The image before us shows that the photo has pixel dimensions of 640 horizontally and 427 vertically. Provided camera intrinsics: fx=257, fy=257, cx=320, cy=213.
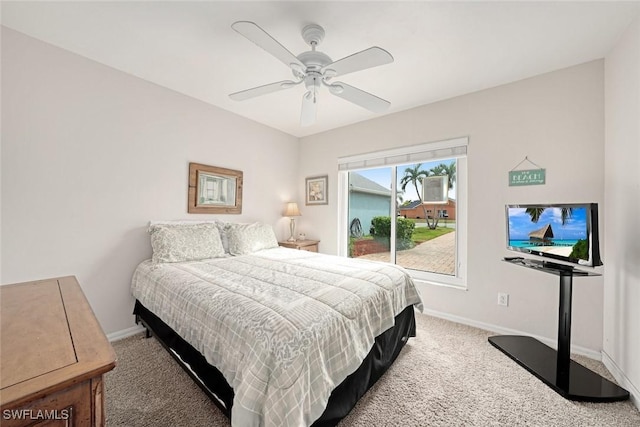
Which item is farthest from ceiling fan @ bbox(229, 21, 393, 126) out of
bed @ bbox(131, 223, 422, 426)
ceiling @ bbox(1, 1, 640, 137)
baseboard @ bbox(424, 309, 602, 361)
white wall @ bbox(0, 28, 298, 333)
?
baseboard @ bbox(424, 309, 602, 361)

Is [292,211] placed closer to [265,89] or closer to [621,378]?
[265,89]

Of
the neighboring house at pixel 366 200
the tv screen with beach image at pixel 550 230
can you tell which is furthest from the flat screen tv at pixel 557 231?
the neighboring house at pixel 366 200

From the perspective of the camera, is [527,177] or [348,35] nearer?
[348,35]

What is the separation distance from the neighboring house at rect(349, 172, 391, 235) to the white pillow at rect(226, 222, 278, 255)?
4.39 ft

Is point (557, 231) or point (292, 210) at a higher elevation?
point (292, 210)

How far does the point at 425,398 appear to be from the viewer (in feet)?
5.48

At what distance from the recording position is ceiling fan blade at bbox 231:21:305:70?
133 cm

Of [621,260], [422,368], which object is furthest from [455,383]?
[621,260]

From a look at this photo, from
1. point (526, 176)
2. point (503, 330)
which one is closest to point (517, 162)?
point (526, 176)

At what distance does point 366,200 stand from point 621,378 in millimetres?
2820

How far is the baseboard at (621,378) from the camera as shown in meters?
1.62

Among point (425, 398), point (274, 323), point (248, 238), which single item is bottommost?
point (425, 398)

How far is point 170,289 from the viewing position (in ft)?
6.11

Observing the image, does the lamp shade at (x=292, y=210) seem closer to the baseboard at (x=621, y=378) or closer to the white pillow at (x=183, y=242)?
the white pillow at (x=183, y=242)
